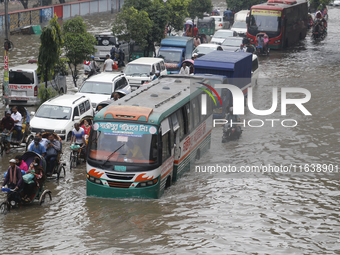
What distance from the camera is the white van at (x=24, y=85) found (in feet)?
73.1

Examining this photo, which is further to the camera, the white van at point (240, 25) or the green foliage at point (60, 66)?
the white van at point (240, 25)

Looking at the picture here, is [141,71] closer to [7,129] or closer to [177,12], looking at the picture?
[7,129]

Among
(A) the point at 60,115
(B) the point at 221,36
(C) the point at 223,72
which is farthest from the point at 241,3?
(A) the point at 60,115

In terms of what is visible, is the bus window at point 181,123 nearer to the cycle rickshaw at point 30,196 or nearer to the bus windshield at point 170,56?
the cycle rickshaw at point 30,196

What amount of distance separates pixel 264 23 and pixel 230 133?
21.8m

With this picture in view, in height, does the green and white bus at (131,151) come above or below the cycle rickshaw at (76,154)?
above

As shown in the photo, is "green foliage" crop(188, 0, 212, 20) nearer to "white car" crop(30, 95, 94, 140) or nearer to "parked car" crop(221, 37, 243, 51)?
"parked car" crop(221, 37, 243, 51)

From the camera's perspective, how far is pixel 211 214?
40.3 feet

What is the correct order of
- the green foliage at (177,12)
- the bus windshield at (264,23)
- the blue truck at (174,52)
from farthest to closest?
the green foliage at (177,12), the bus windshield at (264,23), the blue truck at (174,52)

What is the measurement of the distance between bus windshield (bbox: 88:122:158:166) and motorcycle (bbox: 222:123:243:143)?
681 cm

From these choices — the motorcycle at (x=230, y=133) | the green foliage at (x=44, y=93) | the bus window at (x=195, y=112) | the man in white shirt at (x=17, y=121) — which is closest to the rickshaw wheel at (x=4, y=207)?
the man in white shirt at (x=17, y=121)

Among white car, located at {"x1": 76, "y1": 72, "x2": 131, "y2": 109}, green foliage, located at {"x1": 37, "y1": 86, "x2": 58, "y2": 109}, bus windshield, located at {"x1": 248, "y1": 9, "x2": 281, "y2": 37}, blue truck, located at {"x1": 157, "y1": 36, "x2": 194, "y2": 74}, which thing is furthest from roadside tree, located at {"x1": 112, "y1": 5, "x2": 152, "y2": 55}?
green foliage, located at {"x1": 37, "y1": 86, "x2": 58, "y2": 109}

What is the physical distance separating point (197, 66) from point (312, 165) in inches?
317

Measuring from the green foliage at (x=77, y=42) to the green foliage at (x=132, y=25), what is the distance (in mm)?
6660
